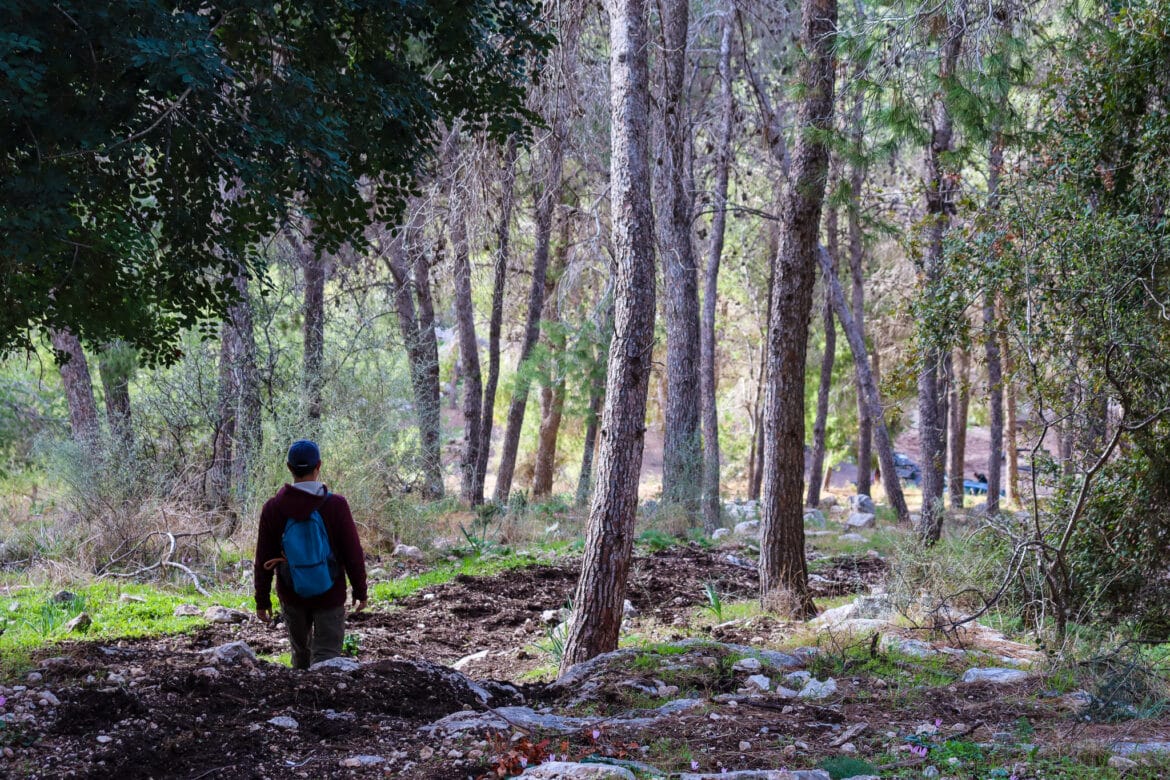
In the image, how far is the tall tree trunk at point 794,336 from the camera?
7.96 metres

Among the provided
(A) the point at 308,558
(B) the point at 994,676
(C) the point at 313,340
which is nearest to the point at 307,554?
(A) the point at 308,558

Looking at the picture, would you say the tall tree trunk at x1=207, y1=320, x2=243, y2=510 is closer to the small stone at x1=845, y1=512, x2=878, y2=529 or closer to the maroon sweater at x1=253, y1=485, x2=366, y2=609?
the maroon sweater at x1=253, y1=485, x2=366, y2=609

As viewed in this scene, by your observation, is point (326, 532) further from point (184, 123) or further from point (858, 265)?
point (858, 265)

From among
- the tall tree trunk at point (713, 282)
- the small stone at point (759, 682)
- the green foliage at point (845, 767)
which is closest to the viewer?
the green foliage at point (845, 767)

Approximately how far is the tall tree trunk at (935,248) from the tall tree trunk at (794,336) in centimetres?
103

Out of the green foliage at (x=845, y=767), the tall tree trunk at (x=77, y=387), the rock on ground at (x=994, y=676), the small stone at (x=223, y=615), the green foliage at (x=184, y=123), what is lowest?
the small stone at (x=223, y=615)

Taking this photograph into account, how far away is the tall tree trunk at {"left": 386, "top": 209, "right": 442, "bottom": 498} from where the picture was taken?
523 inches

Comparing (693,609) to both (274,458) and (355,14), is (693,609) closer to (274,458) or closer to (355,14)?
(274,458)

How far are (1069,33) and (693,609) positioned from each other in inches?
256

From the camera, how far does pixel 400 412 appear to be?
43.3ft

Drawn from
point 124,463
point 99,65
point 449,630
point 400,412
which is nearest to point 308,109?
point 99,65

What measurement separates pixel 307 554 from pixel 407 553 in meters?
6.08

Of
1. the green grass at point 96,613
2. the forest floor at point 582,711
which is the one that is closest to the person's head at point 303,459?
the forest floor at point 582,711

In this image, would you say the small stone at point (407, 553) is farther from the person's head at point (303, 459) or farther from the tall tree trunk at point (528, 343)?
the person's head at point (303, 459)
